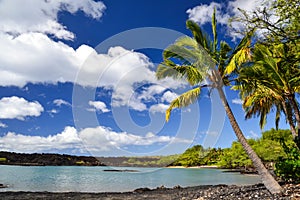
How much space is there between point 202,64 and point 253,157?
451 centimetres

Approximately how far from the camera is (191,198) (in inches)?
535

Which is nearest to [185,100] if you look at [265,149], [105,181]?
[105,181]

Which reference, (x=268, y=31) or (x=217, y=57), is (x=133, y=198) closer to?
(x=217, y=57)

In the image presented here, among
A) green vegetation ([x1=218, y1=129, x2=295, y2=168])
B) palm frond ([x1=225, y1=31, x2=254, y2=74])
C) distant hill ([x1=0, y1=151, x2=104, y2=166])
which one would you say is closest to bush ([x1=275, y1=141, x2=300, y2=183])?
palm frond ([x1=225, y1=31, x2=254, y2=74])

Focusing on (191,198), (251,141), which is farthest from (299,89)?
(251,141)

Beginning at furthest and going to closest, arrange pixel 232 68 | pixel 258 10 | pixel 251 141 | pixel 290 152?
1. pixel 251 141
2. pixel 290 152
3. pixel 232 68
4. pixel 258 10

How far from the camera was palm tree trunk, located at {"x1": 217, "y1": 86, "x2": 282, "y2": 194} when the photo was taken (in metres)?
11.7

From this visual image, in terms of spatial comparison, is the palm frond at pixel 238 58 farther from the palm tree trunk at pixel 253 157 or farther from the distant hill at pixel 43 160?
the distant hill at pixel 43 160

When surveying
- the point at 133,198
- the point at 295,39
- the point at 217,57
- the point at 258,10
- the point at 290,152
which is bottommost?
the point at 133,198

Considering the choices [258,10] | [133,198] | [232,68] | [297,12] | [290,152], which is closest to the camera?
[297,12]

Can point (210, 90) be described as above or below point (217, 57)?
below

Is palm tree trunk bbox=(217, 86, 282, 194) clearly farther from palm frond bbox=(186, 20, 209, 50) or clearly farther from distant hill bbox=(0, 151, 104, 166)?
distant hill bbox=(0, 151, 104, 166)

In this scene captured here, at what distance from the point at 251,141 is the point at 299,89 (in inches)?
1744

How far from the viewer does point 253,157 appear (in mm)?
12320
